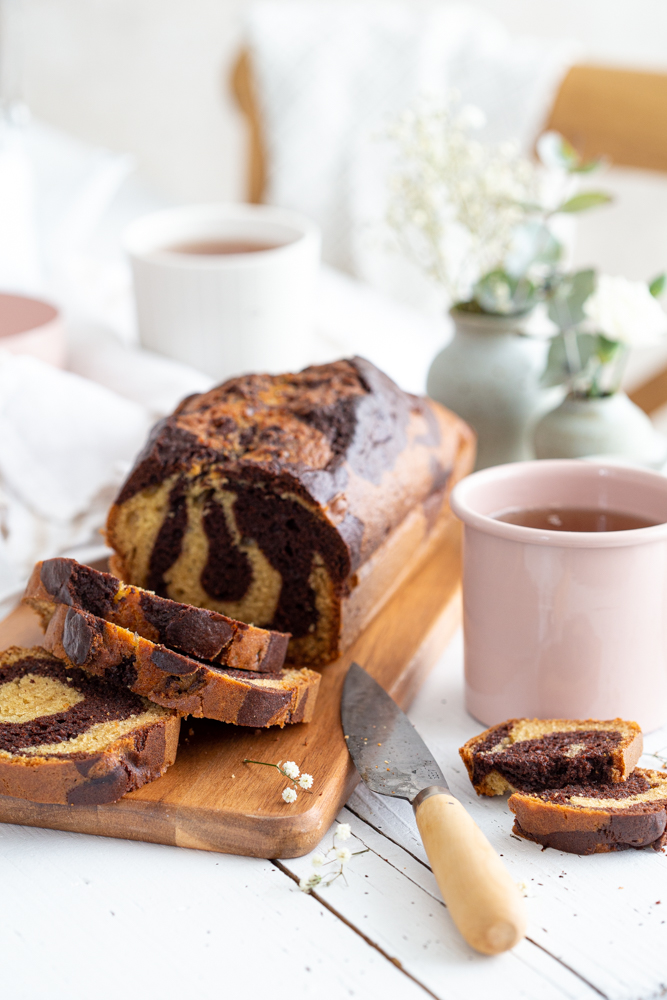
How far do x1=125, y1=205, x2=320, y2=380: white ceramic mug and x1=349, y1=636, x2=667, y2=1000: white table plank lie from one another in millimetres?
1172

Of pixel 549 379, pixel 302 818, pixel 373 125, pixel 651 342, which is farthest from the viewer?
pixel 373 125

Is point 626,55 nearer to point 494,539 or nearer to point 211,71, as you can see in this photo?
point 211,71

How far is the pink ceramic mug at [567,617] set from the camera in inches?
53.7

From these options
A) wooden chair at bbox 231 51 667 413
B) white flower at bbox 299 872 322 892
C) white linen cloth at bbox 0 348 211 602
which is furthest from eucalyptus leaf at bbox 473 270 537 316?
wooden chair at bbox 231 51 667 413

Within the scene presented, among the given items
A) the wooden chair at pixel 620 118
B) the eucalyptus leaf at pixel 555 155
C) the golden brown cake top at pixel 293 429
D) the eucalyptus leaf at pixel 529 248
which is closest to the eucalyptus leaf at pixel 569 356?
the eucalyptus leaf at pixel 529 248

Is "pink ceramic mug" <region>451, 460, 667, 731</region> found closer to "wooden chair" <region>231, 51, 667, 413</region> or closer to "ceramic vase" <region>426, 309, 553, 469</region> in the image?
"ceramic vase" <region>426, 309, 553, 469</region>

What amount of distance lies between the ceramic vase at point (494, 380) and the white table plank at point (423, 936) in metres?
1.10

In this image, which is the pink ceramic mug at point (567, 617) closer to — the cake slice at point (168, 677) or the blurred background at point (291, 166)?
the cake slice at point (168, 677)

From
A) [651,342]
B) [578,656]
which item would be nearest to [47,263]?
[651,342]

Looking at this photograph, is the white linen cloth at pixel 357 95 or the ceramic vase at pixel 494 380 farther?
the white linen cloth at pixel 357 95

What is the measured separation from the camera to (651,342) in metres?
1.81

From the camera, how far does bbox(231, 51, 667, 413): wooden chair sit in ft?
10.9

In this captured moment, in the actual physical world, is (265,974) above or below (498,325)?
below

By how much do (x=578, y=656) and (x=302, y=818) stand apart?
1.53 ft
